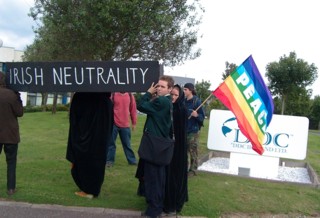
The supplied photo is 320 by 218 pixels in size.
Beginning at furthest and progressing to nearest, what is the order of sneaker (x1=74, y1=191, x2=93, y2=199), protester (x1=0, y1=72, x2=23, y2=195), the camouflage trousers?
the camouflage trousers
sneaker (x1=74, y1=191, x2=93, y2=199)
protester (x1=0, y1=72, x2=23, y2=195)

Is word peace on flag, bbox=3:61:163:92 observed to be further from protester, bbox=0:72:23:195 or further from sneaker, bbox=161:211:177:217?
sneaker, bbox=161:211:177:217

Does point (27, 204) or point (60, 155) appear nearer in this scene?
point (27, 204)

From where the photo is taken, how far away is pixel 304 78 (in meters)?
30.8

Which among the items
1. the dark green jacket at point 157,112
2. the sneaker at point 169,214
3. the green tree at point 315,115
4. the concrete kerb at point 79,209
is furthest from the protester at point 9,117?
the green tree at point 315,115

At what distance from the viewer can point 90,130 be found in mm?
6195

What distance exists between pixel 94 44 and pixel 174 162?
37.2ft

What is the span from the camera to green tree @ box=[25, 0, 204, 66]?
15188 mm

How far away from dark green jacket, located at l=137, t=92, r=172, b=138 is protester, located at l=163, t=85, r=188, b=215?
41 cm

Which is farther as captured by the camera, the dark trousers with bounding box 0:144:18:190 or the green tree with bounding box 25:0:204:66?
the green tree with bounding box 25:0:204:66

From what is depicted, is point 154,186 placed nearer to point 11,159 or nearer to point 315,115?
point 11,159

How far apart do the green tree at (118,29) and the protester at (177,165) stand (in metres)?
9.50

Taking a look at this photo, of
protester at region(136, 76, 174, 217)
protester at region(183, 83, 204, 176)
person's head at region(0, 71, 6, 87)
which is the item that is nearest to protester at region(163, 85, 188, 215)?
protester at region(136, 76, 174, 217)

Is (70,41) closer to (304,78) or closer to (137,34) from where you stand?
(137,34)

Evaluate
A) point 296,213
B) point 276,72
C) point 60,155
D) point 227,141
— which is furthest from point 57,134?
point 276,72
